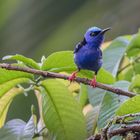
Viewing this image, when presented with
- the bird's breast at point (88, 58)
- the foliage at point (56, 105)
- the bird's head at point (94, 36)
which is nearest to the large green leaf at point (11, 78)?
the foliage at point (56, 105)

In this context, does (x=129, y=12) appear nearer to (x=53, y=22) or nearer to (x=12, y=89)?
(x=53, y=22)

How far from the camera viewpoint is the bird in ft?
4.96

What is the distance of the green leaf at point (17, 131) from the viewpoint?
4.32ft

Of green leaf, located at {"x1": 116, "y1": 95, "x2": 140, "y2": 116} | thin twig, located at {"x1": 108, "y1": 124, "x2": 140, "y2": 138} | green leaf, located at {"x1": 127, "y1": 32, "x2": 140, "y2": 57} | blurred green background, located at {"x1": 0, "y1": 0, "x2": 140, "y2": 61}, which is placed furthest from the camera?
blurred green background, located at {"x1": 0, "y1": 0, "x2": 140, "y2": 61}

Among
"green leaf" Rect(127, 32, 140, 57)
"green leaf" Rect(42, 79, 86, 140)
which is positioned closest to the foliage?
"green leaf" Rect(42, 79, 86, 140)

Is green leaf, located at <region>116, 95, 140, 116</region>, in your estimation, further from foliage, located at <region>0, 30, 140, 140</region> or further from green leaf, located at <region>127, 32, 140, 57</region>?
green leaf, located at <region>127, 32, 140, 57</region>

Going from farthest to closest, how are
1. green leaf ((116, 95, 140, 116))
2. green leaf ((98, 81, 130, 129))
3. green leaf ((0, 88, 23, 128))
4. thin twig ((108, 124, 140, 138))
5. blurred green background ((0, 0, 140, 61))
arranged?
blurred green background ((0, 0, 140, 61)) → green leaf ((0, 88, 23, 128)) → green leaf ((98, 81, 130, 129)) → green leaf ((116, 95, 140, 116)) → thin twig ((108, 124, 140, 138))

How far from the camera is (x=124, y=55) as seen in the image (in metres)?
1.77

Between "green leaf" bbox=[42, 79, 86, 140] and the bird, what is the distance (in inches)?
4.8

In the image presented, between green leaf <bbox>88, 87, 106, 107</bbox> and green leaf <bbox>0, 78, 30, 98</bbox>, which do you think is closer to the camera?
green leaf <bbox>0, 78, 30, 98</bbox>

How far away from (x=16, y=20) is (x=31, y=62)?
0.51 meters

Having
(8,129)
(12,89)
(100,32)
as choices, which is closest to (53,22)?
(100,32)

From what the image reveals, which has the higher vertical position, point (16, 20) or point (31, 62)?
point (16, 20)

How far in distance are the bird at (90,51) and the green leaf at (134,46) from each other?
9cm
